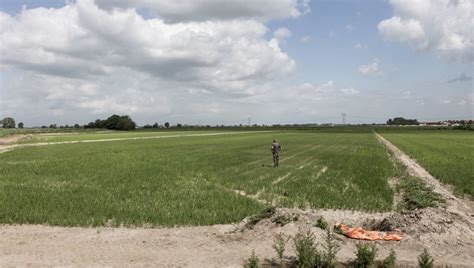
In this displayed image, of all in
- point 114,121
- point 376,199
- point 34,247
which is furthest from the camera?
point 114,121

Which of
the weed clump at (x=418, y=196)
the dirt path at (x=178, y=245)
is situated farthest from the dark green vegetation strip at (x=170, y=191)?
the dirt path at (x=178, y=245)

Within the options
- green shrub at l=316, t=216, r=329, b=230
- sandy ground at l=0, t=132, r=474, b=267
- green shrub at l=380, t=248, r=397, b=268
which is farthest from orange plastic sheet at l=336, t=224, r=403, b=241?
green shrub at l=380, t=248, r=397, b=268

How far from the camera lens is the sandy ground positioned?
9.20 meters

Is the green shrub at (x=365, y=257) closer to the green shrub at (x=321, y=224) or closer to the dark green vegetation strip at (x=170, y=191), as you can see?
the green shrub at (x=321, y=224)

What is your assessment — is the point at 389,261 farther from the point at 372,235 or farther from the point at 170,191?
the point at 170,191

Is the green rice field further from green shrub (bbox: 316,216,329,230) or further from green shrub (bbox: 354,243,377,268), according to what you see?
green shrub (bbox: 354,243,377,268)

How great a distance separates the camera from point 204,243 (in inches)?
412

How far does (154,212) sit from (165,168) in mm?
13948

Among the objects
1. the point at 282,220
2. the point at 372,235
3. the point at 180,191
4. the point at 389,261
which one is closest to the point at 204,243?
the point at 282,220

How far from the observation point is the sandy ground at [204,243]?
30.2ft

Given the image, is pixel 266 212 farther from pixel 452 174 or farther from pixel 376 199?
pixel 452 174

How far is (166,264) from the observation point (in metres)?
8.95

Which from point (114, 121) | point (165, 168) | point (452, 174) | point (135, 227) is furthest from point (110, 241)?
point (114, 121)

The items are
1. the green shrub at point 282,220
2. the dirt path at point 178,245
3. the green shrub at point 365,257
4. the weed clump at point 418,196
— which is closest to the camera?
the green shrub at point 365,257
